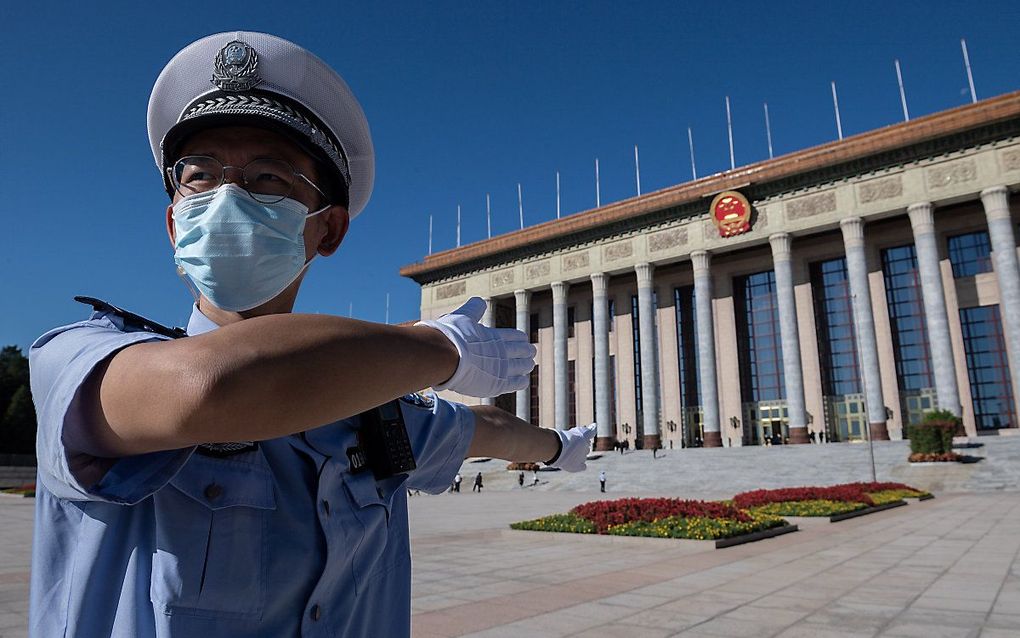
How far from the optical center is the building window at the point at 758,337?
133 feet

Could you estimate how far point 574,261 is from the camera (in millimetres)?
45406

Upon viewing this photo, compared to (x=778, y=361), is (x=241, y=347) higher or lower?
lower

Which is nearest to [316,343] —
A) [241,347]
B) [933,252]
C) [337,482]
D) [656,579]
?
[241,347]

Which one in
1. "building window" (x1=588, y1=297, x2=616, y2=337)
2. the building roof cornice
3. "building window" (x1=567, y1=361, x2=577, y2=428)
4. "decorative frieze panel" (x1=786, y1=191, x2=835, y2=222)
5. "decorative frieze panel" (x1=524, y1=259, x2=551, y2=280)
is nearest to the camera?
the building roof cornice

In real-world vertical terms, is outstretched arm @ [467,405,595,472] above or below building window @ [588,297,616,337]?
below

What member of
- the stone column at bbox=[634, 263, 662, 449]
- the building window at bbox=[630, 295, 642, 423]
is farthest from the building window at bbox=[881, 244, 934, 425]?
the building window at bbox=[630, 295, 642, 423]

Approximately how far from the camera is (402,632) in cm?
147

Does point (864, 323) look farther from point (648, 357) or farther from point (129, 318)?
point (129, 318)

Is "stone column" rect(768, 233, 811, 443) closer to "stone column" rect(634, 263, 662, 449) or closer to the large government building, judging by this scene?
the large government building

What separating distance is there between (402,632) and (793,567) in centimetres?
797

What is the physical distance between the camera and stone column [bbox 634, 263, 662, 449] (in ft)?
131

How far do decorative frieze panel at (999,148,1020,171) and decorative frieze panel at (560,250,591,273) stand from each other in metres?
23.8

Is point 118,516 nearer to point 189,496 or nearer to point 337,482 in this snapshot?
point 189,496

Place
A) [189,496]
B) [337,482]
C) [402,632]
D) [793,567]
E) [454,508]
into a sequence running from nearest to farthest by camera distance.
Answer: [189,496]
[337,482]
[402,632]
[793,567]
[454,508]
